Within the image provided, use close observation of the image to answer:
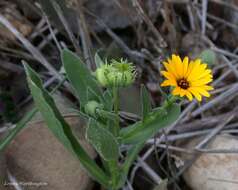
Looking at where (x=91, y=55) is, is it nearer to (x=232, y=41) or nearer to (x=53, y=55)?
(x=53, y=55)

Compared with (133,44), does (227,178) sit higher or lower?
lower

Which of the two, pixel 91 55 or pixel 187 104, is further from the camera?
pixel 187 104

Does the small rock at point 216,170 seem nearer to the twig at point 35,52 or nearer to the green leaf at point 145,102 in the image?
the green leaf at point 145,102

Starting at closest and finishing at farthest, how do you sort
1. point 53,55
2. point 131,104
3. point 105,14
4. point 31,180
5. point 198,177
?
point 31,180
point 198,177
point 131,104
point 53,55
point 105,14

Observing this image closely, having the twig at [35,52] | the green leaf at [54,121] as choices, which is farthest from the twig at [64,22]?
the green leaf at [54,121]

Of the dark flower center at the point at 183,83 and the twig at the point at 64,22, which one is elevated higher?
the twig at the point at 64,22

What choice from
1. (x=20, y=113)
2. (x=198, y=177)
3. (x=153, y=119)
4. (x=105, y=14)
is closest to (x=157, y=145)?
(x=198, y=177)

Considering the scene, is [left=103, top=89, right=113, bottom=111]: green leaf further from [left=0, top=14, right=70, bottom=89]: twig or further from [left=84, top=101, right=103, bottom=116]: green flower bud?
[left=0, top=14, right=70, bottom=89]: twig
